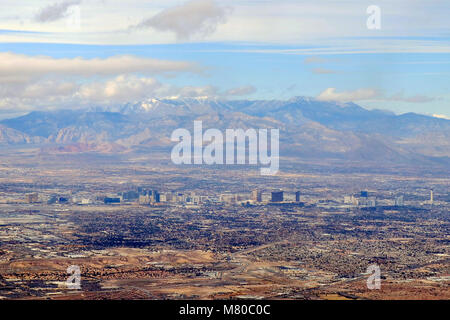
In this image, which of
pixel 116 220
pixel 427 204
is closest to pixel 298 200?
pixel 427 204

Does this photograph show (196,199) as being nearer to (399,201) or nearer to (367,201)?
(367,201)

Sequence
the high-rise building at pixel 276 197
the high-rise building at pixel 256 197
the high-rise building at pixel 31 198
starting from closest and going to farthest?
the high-rise building at pixel 31 198
the high-rise building at pixel 276 197
the high-rise building at pixel 256 197

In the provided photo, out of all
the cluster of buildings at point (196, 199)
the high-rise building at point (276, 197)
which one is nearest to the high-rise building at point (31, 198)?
the cluster of buildings at point (196, 199)

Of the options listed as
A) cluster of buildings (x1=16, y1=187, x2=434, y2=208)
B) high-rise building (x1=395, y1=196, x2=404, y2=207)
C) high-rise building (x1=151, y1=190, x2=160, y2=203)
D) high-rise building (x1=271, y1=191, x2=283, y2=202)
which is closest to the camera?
cluster of buildings (x1=16, y1=187, x2=434, y2=208)

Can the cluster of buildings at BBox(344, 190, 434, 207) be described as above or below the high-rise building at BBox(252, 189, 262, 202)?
below

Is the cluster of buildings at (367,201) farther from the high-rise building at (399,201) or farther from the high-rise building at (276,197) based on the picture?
the high-rise building at (276,197)

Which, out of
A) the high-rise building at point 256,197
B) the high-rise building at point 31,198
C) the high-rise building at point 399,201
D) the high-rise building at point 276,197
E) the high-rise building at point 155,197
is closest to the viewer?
the high-rise building at point 31,198

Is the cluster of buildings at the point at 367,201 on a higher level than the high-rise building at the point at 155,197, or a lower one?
lower

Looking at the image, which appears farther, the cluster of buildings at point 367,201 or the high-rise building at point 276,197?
the cluster of buildings at point 367,201

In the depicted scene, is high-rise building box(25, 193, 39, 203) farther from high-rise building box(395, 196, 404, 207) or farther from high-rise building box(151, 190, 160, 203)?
high-rise building box(395, 196, 404, 207)

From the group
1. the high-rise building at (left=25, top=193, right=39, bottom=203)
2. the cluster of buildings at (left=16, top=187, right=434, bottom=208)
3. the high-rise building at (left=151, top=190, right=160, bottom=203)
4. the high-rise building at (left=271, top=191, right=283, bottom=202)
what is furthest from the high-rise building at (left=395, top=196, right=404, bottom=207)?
the high-rise building at (left=25, top=193, right=39, bottom=203)

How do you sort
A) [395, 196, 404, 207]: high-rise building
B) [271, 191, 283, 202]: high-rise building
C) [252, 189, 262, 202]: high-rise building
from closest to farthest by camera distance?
1. [271, 191, 283, 202]: high-rise building
2. [395, 196, 404, 207]: high-rise building
3. [252, 189, 262, 202]: high-rise building
